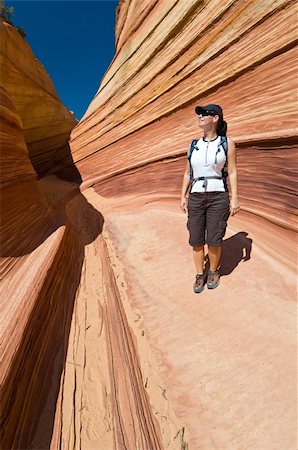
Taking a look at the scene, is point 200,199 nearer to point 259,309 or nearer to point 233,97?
point 259,309

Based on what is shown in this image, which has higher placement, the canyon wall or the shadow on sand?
the canyon wall

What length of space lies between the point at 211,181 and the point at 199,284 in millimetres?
990

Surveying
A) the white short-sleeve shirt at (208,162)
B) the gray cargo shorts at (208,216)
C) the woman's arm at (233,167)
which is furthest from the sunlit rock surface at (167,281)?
the white short-sleeve shirt at (208,162)

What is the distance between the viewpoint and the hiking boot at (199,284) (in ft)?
8.60

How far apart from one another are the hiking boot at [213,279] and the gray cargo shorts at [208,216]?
311 millimetres

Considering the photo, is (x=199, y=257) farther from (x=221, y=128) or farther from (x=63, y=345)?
(x=63, y=345)

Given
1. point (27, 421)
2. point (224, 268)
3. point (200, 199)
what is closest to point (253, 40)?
point (200, 199)

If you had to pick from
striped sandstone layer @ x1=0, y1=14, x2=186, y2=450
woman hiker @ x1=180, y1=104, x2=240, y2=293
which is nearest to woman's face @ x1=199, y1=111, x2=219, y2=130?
woman hiker @ x1=180, y1=104, x2=240, y2=293

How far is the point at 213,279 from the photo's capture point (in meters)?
2.63

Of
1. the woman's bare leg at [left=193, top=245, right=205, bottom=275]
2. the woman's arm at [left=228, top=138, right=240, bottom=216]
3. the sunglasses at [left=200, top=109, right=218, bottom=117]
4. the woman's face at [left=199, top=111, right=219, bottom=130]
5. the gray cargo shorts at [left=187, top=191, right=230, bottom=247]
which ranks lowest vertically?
the woman's bare leg at [left=193, top=245, right=205, bottom=275]

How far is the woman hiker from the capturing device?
234cm

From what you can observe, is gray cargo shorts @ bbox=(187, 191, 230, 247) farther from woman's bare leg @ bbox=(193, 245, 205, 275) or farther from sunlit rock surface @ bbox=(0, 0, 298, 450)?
sunlit rock surface @ bbox=(0, 0, 298, 450)

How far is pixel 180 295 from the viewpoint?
2.68 metres

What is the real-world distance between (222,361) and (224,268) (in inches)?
41.4
